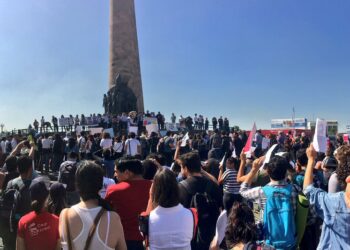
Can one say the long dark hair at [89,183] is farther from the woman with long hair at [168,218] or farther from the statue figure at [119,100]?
the statue figure at [119,100]

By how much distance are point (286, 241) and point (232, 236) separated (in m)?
0.81

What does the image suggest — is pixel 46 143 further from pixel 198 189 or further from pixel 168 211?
pixel 168 211

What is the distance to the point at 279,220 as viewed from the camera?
10.1 feet

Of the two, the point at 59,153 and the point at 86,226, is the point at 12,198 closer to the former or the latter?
the point at 86,226

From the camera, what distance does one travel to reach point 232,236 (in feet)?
8.05

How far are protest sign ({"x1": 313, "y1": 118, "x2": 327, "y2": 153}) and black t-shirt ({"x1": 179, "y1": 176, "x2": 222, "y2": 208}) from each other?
100 cm

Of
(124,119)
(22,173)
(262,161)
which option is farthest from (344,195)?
(124,119)

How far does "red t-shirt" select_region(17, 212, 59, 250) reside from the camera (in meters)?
2.74

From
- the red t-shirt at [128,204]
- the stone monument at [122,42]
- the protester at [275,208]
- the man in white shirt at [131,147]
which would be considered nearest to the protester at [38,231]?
the red t-shirt at [128,204]

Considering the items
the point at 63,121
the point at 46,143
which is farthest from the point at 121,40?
the point at 46,143

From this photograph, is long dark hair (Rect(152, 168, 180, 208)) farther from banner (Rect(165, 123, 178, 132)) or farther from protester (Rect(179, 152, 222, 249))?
banner (Rect(165, 123, 178, 132))

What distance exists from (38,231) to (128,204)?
0.73 meters

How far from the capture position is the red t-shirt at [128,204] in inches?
125

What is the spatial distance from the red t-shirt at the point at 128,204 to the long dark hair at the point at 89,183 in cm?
63
